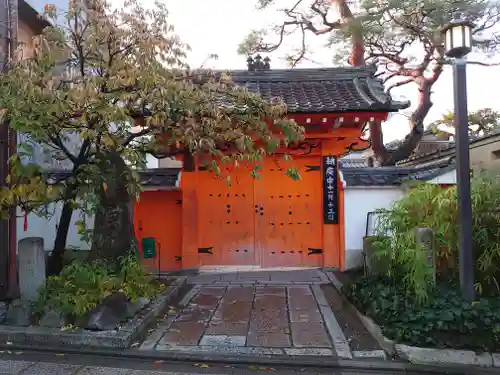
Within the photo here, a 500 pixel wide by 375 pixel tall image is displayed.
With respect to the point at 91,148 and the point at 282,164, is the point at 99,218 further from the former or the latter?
the point at 282,164

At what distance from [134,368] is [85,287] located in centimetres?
150

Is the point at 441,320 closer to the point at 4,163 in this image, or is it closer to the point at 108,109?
the point at 108,109

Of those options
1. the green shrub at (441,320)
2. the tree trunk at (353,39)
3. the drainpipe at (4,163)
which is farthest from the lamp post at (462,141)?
the tree trunk at (353,39)

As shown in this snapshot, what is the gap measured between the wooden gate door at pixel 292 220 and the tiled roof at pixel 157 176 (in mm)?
1852

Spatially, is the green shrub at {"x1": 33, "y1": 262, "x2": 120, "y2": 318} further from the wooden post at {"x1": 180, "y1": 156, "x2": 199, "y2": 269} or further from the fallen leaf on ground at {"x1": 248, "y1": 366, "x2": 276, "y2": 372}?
the wooden post at {"x1": 180, "y1": 156, "x2": 199, "y2": 269}

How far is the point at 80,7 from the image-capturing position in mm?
5305

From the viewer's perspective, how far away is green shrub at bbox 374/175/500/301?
16.7 feet

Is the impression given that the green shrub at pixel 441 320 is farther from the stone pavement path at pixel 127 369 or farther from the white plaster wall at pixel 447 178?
the white plaster wall at pixel 447 178

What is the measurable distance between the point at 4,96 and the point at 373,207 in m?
6.90

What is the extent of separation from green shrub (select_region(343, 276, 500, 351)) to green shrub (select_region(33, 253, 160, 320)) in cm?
347

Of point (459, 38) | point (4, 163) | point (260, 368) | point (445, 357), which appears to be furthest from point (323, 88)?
point (260, 368)

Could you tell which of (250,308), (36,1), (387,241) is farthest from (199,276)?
(36,1)

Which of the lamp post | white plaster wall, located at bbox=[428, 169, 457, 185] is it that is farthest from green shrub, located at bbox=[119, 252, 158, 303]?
white plaster wall, located at bbox=[428, 169, 457, 185]

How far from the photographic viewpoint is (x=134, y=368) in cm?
441
